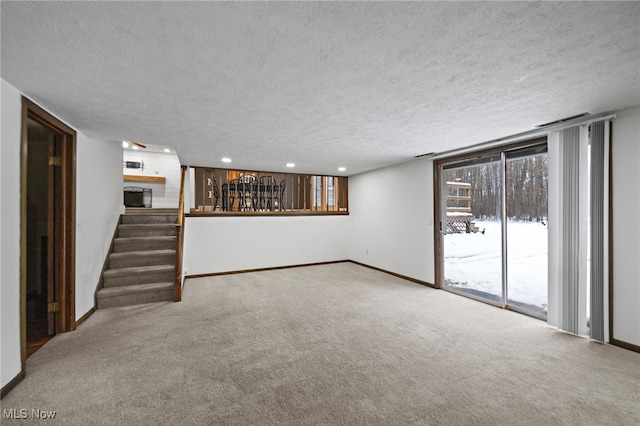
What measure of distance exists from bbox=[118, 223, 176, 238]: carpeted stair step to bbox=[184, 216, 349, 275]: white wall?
1.91ft

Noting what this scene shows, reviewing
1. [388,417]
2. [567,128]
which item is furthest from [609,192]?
[388,417]

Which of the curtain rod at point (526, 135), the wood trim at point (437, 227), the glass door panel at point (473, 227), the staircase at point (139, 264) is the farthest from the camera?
the wood trim at point (437, 227)

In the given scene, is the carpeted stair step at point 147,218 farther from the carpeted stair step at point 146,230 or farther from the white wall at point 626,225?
the white wall at point 626,225

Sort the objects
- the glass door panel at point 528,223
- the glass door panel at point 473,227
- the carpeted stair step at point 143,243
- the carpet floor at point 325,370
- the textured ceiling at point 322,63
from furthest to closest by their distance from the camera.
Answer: the carpeted stair step at point 143,243 < the glass door panel at point 473,227 < the glass door panel at point 528,223 < the carpet floor at point 325,370 < the textured ceiling at point 322,63

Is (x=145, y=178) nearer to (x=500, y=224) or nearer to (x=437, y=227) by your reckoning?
(x=437, y=227)

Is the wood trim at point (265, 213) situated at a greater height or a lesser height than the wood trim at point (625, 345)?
greater

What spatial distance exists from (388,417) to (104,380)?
6.79 ft

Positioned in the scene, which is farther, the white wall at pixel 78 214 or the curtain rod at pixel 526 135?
the curtain rod at pixel 526 135

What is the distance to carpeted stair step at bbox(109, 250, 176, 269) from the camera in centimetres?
411

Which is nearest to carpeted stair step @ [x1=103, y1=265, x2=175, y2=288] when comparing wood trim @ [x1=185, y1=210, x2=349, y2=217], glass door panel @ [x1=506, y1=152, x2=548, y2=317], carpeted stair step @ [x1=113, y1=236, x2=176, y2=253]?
carpeted stair step @ [x1=113, y1=236, x2=176, y2=253]

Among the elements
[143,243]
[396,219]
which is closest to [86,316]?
[143,243]

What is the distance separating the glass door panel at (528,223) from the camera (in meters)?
3.37

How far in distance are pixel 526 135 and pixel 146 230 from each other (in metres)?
5.71

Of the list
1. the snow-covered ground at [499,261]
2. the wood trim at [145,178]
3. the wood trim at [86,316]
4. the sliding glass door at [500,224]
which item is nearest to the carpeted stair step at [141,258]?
the wood trim at [86,316]
